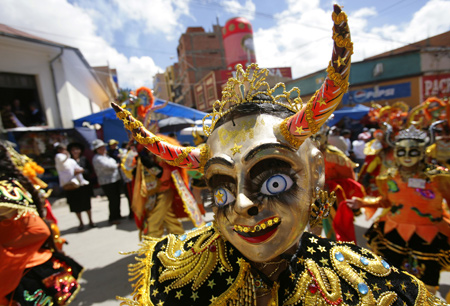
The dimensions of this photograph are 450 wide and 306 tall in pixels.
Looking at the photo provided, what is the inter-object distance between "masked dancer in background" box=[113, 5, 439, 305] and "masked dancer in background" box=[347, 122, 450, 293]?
1520 mm

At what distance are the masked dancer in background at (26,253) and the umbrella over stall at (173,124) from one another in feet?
22.0

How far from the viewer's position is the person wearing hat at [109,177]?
623 centimetres

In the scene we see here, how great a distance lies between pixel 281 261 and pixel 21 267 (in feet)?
7.46

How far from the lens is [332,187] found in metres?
3.14

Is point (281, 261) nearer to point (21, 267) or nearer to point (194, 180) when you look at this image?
point (21, 267)

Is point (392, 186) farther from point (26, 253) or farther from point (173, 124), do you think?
point (173, 124)

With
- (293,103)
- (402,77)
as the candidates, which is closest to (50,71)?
(293,103)

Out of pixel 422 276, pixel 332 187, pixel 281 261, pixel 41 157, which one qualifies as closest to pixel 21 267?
pixel 281 261

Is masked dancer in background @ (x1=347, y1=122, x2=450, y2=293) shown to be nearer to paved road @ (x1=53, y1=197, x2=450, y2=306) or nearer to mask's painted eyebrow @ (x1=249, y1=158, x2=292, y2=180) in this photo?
paved road @ (x1=53, y1=197, x2=450, y2=306)

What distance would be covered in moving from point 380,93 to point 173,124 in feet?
43.1

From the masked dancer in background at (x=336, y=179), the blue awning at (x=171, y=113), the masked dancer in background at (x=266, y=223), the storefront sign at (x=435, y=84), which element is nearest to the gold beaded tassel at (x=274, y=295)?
the masked dancer in background at (x=266, y=223)

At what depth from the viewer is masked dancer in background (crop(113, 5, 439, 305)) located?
1.03 metres

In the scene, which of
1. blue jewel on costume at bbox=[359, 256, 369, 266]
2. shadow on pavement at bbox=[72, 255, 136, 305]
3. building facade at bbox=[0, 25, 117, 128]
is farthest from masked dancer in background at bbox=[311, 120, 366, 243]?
building facade at bbox=[0, 25, 117, 128]

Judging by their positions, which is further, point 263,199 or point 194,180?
point 194,180
